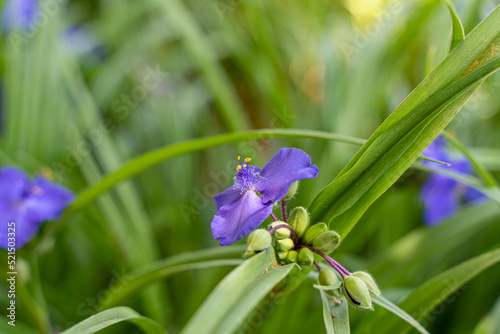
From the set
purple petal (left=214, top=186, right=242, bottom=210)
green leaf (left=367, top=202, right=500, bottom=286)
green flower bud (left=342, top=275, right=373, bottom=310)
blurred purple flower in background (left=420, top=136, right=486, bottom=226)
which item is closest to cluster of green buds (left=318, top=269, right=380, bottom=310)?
green flower bud (left=342, top=275, right=373, bottom=310)

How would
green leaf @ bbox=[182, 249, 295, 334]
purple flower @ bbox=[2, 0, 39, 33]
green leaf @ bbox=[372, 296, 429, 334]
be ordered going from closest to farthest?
green leaf @ bbox=[182, 249, 295, 334] → green leaf @ bbox=[372, 296, 429, 334] → purple flower @ bbox=[2, 0, 39, 33]

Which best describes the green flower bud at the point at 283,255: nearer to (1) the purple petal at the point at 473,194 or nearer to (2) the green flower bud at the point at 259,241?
(2) the green flower bud at the point at 259,241

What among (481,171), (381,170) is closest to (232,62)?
(481,171)

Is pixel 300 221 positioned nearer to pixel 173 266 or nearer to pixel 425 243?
pixel 173 266

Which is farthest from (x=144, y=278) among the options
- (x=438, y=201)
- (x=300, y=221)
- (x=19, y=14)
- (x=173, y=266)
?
(x=19, y=14)

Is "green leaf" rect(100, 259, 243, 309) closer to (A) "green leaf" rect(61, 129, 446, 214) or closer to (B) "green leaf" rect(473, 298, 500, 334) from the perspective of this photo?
(A) "green leaf" rect(61, 129, 446, 214)

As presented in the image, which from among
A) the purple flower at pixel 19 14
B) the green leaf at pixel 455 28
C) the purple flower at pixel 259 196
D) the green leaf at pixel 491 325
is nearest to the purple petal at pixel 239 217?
the purple flower at pixel 259 196

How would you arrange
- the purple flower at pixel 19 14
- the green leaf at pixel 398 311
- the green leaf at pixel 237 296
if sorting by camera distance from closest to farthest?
the green leaf at pixel 237 296 → the green leaf at pixel 398 311 → the purple flower at pixel 19 14
